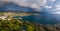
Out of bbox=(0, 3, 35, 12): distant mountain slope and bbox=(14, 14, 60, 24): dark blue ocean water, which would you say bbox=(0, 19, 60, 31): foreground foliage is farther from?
bbox=(0, 3, 35, 12): distant mountain slope

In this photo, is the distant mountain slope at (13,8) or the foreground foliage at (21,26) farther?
the distant mountain slope at (13,8)

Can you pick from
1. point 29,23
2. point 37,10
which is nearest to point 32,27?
point 29,23

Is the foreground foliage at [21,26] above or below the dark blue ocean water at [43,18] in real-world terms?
below

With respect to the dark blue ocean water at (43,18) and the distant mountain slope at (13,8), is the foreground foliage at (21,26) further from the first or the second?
the distant mountain slope at (13,8)

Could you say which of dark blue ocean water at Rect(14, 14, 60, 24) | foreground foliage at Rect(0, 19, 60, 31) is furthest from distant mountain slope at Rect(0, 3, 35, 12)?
foreground foliage at Rect(0, 19, 60, 31)

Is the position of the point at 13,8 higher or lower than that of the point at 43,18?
higher

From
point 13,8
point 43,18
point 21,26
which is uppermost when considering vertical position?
point 13,8

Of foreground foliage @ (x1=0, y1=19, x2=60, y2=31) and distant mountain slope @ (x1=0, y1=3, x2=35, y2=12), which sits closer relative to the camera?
foreground foliage @ (x1=0, y1=19, x2=60, y2=31)

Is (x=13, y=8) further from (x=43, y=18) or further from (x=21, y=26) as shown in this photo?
(x=43, y=18)

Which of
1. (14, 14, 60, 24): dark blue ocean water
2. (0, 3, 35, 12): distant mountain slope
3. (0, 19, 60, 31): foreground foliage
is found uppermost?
(0, 3, 35, 12): distant mountain slope

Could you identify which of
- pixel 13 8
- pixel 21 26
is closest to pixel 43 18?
pixel 21 26

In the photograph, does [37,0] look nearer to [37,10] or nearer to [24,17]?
[37,10]

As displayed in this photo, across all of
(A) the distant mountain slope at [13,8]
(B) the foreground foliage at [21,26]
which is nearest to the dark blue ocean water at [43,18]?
(B) the foreground foliage at [21,26]
